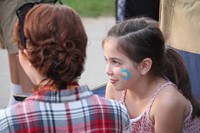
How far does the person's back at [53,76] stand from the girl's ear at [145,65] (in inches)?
21.6

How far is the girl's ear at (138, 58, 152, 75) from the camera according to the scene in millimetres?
2035

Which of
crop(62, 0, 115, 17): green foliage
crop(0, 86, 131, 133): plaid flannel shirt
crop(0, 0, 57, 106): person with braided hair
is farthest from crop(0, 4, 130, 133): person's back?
crop(62, 0, 115, 17): green foliage

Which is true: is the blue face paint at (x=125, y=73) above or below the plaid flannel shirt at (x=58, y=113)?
below

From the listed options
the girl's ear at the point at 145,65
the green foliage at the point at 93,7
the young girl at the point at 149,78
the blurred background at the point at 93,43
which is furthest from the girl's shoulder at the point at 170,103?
the green foliage at the point at 93,7

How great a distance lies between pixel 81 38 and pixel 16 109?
0.28 meters

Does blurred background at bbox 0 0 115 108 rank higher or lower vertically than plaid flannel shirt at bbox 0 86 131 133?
lower

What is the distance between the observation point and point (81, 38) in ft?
4.92

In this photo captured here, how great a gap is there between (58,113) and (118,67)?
1.90ft

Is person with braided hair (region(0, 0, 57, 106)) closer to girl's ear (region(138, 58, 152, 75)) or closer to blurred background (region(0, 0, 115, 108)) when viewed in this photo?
blurred background (region(0, 0, 115, 108))

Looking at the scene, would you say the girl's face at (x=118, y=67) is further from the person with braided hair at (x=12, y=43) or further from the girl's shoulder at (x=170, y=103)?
the person with braided hair at (x=12, y=43)

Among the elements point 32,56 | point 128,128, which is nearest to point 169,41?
point 128,128

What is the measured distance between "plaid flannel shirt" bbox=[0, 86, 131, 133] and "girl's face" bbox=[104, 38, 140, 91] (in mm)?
464

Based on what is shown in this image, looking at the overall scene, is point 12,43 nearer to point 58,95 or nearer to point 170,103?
point 170,103

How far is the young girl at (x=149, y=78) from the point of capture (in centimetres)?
202
